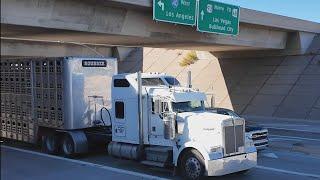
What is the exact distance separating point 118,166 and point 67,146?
2.63 metres

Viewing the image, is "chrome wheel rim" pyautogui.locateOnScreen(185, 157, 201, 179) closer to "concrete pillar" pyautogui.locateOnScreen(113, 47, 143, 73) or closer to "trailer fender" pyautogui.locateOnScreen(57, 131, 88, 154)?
"trailer fender" pyautogui.locateOnScreen(57, 131, 88, 154)

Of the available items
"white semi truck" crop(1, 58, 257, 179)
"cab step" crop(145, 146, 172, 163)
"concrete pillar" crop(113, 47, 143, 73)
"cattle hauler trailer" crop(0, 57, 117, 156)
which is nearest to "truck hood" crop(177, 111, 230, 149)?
"white semi truck" crop(1, 58, 257, 179)

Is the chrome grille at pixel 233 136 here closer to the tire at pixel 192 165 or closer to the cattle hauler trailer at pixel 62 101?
the tire at pixel 192 165

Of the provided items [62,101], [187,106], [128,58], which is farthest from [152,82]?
[128,58]

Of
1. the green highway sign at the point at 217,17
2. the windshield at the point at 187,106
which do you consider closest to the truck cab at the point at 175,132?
the windshield at the point at 187,106

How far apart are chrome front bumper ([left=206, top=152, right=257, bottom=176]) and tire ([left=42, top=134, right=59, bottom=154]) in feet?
23.0

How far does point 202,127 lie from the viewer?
1177 cm

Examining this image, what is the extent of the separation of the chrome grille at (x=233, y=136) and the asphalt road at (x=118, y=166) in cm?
102

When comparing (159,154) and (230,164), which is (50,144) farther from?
(230,164)

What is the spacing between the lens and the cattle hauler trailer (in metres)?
15.8

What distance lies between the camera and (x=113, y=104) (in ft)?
47.1

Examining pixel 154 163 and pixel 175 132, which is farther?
pixel 154 163

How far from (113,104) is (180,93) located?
2.43 m

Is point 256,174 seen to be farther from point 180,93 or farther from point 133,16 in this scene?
point 133,16
